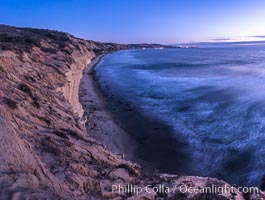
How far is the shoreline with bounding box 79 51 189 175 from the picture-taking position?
53.6 ft

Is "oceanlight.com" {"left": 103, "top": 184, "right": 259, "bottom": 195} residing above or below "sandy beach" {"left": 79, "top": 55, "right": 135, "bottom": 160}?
above

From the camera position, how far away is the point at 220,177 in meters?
14.5

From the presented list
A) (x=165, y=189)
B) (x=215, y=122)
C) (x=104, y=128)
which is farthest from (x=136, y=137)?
(x=165, y=189)

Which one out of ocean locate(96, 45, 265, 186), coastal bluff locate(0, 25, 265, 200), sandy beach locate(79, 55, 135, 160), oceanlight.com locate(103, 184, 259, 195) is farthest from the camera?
sandy beach locate(79, 55, 135, 160)

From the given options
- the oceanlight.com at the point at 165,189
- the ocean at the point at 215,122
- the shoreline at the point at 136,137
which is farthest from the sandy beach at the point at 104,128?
the oceanlight.com at the point at 165,189

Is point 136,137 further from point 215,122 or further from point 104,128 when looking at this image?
point 215,122

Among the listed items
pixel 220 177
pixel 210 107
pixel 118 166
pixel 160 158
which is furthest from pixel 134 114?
pixel 118 166

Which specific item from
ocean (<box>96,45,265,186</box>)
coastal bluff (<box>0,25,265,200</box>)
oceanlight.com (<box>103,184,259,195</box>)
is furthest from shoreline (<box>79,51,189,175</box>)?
oceanlight.com (<box>103,184,259,195</box>)

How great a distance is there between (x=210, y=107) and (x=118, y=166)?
717 inches

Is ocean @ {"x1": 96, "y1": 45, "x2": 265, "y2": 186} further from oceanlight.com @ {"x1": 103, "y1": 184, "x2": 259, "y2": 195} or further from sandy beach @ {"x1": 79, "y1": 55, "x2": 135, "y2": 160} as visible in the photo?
oceanlight.com @ {"x1": 103, "y1": 184, "x2": 259, "y2": 195}

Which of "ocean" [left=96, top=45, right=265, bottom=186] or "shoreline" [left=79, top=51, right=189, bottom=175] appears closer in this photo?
"ocean" [left=96, top=45, right=265, bottom=186]

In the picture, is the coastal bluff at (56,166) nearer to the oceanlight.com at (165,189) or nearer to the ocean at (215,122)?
the oceanlight.com at (165,189)

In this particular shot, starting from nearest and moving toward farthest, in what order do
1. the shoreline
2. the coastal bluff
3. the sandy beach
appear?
the coastal bluff → the shoreline → the sandy beach

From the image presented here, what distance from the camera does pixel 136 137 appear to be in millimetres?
19859
